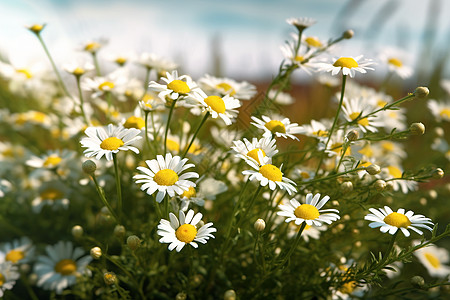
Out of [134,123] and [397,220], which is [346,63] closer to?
[397,220]

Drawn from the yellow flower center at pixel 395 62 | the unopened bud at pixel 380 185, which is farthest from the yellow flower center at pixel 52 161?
the yellow flower center at pixel 395 62

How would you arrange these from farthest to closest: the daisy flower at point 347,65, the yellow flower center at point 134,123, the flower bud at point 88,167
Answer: the yellow flower center at point 134,123 → the daisy flower at point 347,65 → the flower bud at point 88,167

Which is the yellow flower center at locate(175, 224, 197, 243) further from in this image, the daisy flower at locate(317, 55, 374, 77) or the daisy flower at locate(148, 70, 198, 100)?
the daisy flower at locate(317, 55, 374, 77)

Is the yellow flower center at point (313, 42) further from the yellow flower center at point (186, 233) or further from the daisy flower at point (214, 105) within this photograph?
the yellow flower center at point (186, 233)

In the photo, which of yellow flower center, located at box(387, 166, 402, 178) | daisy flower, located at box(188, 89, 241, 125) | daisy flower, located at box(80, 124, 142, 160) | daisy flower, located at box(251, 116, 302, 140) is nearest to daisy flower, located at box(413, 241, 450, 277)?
yellow flower center, located at box(387, 166, 402, 178)

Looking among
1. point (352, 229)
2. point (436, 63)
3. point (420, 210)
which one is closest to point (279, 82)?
point (352, 229)

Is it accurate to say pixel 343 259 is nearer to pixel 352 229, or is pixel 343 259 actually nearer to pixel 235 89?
pixel 352 229

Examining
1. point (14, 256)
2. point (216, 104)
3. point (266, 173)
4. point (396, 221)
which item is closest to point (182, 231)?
point (266, 173)
